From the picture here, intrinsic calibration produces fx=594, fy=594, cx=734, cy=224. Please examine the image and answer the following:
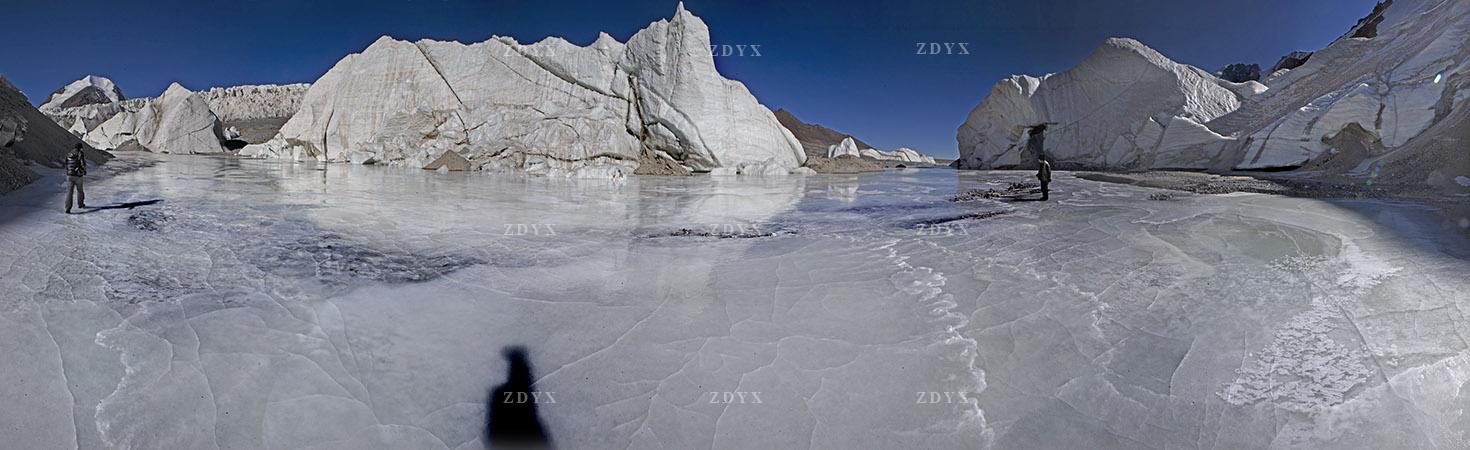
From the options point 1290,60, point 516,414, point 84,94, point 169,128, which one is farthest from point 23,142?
point 84,94

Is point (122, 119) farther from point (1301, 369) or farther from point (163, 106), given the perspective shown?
point (1301, 369)

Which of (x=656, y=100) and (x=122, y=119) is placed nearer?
(x=656, y=100)

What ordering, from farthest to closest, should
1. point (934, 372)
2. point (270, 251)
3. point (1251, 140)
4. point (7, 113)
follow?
point (1251, 140) → point (7, 113) → point (270, 251) → point (934, 372)

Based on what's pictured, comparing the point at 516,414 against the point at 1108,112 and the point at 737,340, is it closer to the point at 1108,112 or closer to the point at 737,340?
the point at 737,340

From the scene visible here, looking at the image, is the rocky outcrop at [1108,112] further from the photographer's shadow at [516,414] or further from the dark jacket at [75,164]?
the dark jacket at [75,164]

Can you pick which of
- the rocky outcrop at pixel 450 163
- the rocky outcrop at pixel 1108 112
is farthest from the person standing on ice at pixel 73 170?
the rocky outcrop at pixel 1108 112

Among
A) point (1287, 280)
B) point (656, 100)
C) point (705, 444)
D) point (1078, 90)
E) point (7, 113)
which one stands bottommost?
point (705, 444)

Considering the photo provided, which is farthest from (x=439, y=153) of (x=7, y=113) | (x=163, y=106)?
(x=163, y=106)
